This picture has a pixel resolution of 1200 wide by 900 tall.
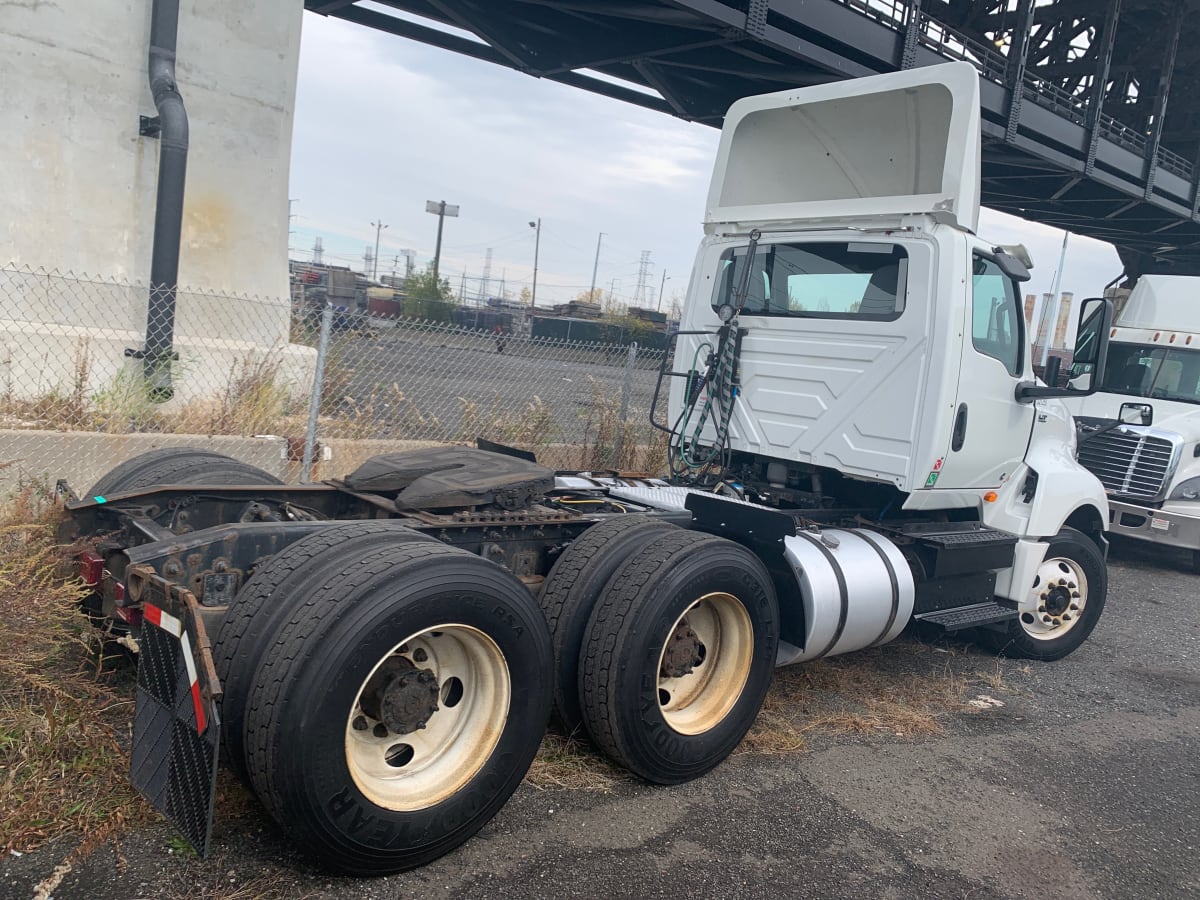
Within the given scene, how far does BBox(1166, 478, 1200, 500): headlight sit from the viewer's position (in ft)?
30.7

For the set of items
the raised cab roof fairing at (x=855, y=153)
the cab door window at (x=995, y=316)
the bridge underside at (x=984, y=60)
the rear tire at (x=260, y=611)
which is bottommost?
the rear tire at (x=260, y=611)

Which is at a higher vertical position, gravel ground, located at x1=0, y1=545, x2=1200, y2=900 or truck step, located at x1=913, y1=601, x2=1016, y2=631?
truck step, located at x1=913, y1=601, x2=1016, y2=631

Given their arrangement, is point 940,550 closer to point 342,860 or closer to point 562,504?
point 562,504

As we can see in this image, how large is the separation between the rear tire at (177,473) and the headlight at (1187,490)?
9.01 meters

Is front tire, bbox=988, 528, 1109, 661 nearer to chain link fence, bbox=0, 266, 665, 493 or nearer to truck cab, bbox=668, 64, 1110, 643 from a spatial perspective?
truck cab, bbox=668, 64, 1110, 643

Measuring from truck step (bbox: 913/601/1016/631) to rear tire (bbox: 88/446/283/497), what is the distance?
12.3 feet

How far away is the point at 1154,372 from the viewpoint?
33.9ft

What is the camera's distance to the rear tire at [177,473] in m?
4.40

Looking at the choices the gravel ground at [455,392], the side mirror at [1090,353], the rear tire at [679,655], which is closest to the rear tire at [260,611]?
the rear tire at [679,655]

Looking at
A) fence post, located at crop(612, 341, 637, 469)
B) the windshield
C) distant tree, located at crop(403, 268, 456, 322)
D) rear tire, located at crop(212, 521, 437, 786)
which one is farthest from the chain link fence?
distant tree, located at crop(403, 268, 456, 322)

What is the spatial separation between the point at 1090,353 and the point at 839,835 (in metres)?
3.45

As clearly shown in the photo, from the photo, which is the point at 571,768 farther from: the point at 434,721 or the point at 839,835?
the point at 839,835

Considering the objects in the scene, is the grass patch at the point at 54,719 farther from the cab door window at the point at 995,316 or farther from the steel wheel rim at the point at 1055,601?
the steel wheel rim at the point at 1055,601

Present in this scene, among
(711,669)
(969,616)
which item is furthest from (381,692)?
(969,616)
